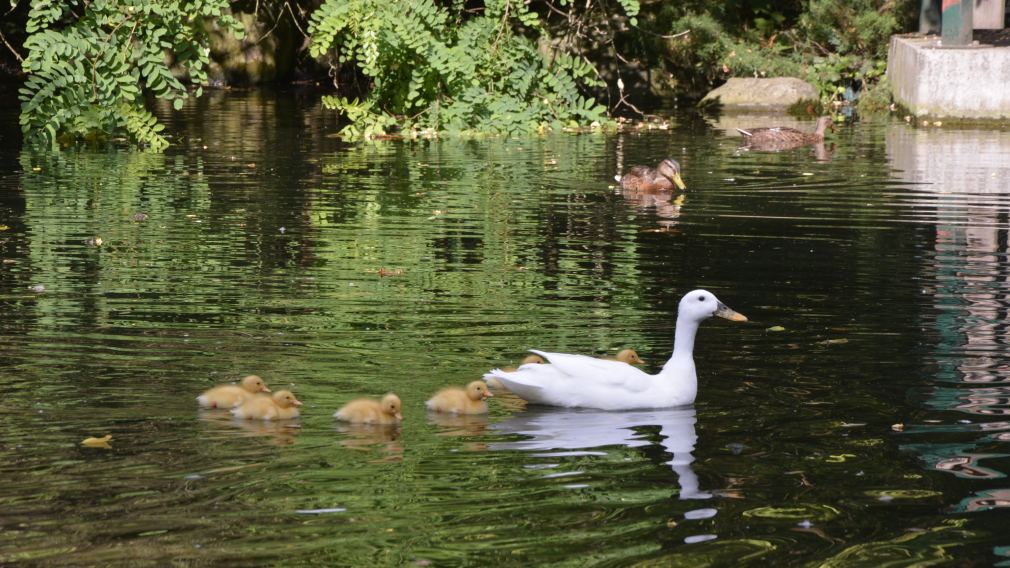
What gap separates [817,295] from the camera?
11766 millimetres

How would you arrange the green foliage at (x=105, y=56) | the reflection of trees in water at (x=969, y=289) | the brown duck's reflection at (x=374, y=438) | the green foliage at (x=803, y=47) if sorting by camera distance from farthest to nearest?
the green foliage at (x=803, y=47) → the green foliage at (x=105, y=56) → the reflection of trees in water at (x=969, y=289) → the brown duck's reflection at (x=374, y=438)

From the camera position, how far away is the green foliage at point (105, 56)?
19.8 meters

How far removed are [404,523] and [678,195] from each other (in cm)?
1160

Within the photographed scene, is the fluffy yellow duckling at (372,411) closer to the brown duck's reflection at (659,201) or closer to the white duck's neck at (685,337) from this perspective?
the white duck's neck at (685,337)

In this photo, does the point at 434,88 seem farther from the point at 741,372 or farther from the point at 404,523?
the point at 404,523

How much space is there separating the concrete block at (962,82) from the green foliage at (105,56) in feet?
38.9

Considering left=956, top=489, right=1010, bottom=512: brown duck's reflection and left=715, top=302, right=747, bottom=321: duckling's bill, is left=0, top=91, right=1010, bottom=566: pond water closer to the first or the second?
left=956, top=489, right=1010, bottom=512: brown duck's reflection

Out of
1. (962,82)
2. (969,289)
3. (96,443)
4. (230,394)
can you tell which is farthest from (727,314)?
(962,82)

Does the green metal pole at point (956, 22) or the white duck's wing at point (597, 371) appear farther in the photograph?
the green metal pole at point (956, 22)

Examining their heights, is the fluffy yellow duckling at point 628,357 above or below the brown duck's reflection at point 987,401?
above

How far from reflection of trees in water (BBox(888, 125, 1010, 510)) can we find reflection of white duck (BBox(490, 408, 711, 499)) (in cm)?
112

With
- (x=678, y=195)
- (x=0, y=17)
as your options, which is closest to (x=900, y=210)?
(x=678, y=195)

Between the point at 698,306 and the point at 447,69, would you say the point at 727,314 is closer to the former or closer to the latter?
the point at 698,306

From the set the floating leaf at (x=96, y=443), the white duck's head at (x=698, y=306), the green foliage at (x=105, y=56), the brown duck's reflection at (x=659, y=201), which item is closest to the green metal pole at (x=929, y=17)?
the brown duck's reflection at (x=659, y=201)
